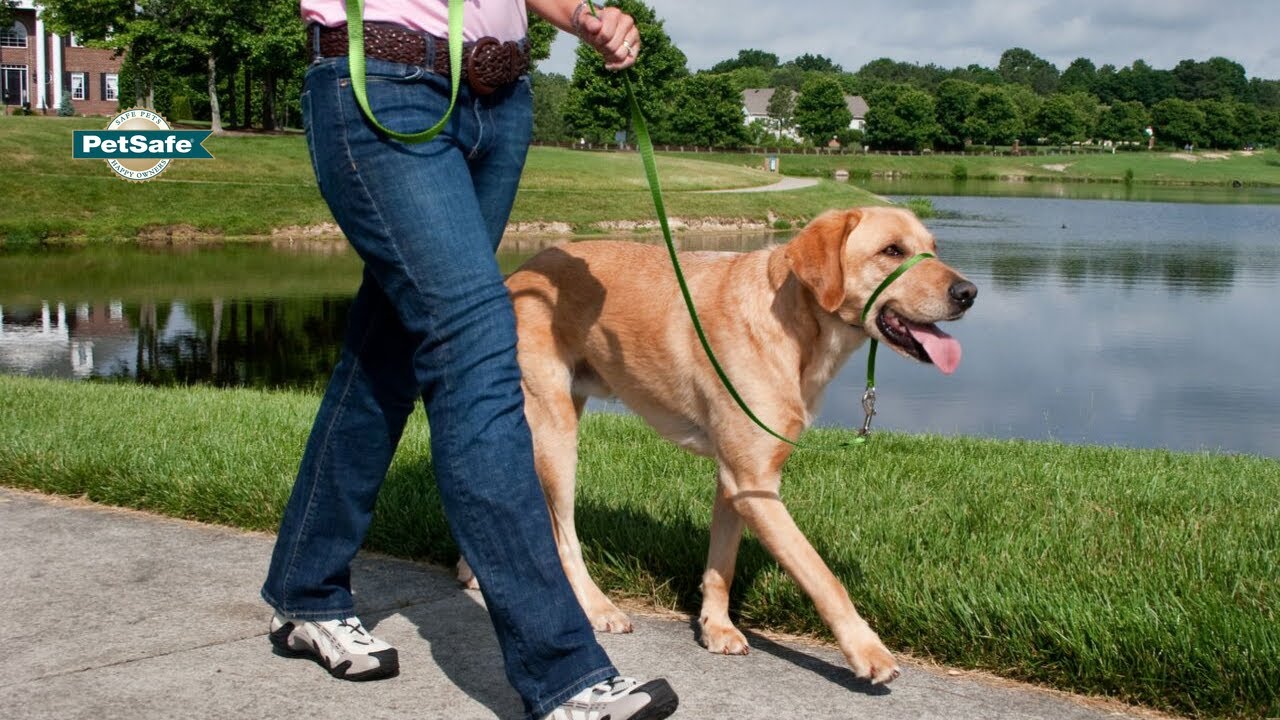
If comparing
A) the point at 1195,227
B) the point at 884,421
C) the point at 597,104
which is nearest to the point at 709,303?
the point at 884,421

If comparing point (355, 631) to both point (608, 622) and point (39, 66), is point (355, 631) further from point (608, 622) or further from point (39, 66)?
point (39, 66)

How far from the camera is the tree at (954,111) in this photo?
125312 millimetres

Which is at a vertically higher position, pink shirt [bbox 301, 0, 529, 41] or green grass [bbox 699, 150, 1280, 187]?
green grass [bbox 699, 150, 1280, 187]

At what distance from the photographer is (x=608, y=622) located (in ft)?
11.7

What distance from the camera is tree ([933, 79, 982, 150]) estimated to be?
125 metres

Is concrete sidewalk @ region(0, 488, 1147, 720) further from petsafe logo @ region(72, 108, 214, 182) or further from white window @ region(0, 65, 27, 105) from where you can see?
white window @ region(0, 65, 27, 105)

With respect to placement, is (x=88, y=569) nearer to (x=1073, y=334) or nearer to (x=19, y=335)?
(x=19, y=335)

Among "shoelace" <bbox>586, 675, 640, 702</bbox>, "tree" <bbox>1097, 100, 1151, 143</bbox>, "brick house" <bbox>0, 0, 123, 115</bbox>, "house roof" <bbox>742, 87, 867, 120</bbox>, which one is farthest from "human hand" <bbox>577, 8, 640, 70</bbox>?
"tree" <bbox>1097, 100, 1151, 143</bbox>

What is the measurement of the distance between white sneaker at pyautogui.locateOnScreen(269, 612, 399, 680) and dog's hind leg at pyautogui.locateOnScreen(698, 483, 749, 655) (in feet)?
2.93

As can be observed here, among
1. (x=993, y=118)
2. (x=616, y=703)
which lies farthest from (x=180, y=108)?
(x=993, y=118)

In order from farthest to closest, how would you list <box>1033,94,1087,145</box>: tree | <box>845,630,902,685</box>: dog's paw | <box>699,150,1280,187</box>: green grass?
<box>1033,94,1087,145</box>: tree < <box>699,150,1280,187</box>: green grass < <box>845,630,902,685</box>: dog's paw

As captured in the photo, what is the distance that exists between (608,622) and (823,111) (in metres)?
123

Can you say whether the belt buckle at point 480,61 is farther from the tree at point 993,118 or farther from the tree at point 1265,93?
the tree at point 1265,93

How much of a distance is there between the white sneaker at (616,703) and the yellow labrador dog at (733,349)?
0.61 metres
